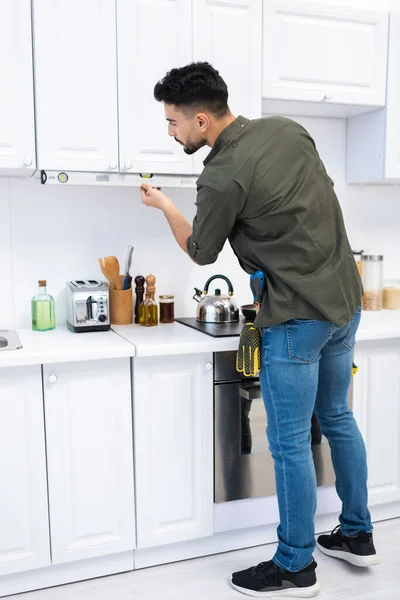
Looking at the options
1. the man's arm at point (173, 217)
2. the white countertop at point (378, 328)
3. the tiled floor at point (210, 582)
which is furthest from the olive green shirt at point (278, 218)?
the tiled floor at point (210, 582)

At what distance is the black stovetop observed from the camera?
2240 millimetres

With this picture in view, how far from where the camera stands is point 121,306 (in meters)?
2.53

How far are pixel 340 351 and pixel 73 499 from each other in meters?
1.03

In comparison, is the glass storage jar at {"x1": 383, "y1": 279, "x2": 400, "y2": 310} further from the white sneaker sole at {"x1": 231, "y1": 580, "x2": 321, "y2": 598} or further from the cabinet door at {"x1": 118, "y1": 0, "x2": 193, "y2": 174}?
the white sneaker sole at {"x1": 231, "y1": 580, "x2": 321, "y2": 598}

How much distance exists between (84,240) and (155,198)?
610 millimetres

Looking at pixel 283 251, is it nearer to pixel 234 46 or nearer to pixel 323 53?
pixel 234 46

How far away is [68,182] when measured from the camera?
7.38 feet

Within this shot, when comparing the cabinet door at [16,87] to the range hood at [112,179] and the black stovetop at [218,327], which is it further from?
the black stovetop at [218,327]

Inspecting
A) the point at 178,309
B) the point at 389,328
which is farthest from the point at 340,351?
the point at 178,309

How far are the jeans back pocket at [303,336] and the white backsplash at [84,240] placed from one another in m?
0.98

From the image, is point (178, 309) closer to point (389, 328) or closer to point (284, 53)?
point (389, 328)

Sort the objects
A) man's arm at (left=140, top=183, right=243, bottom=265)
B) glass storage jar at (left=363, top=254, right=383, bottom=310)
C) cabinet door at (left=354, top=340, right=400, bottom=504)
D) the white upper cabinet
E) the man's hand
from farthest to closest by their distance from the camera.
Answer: glass storage jar at (left=363, top=254, right=383, bottom=310) < the white upper cabinet < cabinet door at (left=354, top=340, right=400, bottom=504) < the man's hand < man's arm at (left=140, top=183, right=243, bottom=265)

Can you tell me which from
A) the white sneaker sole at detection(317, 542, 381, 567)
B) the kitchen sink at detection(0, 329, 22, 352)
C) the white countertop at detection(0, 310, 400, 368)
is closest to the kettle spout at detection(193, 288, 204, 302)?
the white countertop at detection(0, 310, 400, 368)

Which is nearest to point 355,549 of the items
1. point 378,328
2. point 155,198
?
point 378,328
